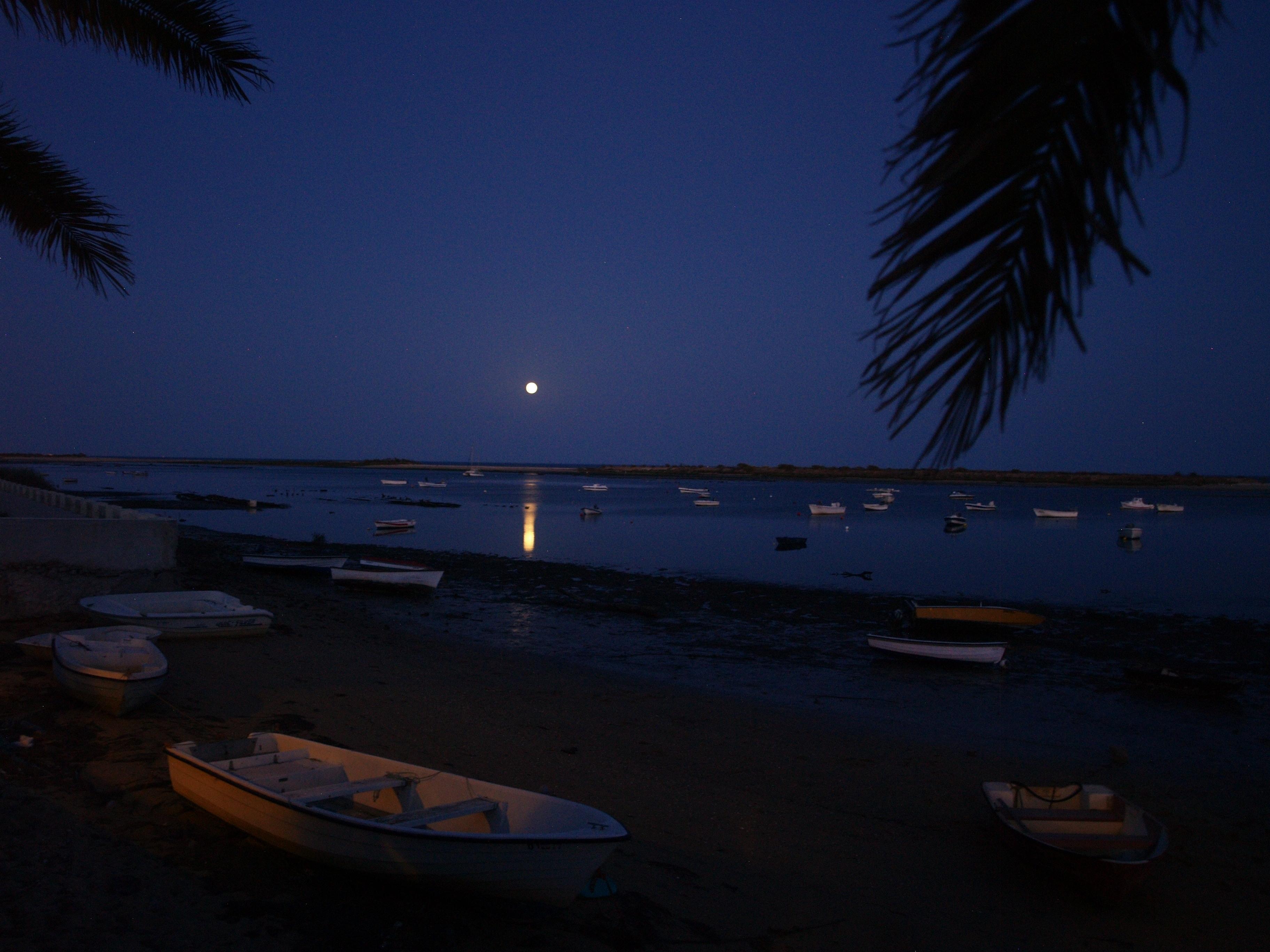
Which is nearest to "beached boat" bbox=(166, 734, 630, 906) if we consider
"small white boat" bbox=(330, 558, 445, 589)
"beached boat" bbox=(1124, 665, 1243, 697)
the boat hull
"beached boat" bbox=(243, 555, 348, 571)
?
the boat hull

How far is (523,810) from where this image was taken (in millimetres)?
6348

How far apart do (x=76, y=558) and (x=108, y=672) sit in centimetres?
730

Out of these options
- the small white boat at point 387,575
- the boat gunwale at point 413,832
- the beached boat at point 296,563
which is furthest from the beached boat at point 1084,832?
the beached boat at point 296,563

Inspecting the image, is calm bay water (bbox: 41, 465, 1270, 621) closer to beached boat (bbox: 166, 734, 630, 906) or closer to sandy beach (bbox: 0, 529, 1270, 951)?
sandy beach (bbox: 0, 529, 1270, 951)

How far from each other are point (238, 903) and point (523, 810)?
210cm

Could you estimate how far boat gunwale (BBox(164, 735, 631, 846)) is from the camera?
18.4 ft

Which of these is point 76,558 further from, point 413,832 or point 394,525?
point 394,525

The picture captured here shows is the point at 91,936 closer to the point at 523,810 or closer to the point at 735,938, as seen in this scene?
the point at 523,810

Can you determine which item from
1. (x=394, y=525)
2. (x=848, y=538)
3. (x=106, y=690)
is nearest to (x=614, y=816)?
(x=106, y=690)

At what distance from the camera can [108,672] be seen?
9.23 m

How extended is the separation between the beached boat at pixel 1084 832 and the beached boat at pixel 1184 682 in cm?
955

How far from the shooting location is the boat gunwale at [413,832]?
5609 millimetres

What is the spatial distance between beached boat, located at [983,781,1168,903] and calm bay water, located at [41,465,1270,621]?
70.6ft

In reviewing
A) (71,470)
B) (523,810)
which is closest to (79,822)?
(523,810)
